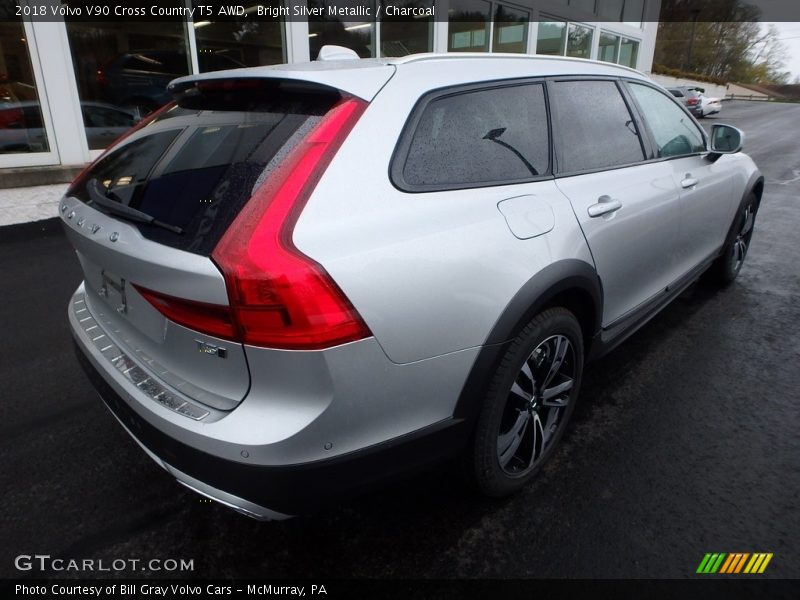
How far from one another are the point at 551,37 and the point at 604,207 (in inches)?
694

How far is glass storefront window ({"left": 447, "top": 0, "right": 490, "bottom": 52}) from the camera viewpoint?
13.5 meters

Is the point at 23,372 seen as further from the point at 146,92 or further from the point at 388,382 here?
the point at 146,92

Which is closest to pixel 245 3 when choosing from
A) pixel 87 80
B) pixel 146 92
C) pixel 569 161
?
pixel 146 92

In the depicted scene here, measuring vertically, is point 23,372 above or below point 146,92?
below

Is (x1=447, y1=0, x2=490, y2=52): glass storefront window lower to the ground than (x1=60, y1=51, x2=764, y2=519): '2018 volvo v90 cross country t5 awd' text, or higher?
higher

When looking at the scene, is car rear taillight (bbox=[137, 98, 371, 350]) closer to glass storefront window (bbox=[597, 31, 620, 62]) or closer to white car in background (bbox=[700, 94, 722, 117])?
glass storefront window (bbox=[597, 31, 620, 62])

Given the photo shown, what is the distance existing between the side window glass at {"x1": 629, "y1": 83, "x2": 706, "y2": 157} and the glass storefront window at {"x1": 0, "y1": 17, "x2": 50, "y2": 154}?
28.7ft

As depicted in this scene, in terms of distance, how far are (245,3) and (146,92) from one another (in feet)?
8.50

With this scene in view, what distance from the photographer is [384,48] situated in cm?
1243

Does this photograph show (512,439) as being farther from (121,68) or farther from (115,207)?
(121,68)

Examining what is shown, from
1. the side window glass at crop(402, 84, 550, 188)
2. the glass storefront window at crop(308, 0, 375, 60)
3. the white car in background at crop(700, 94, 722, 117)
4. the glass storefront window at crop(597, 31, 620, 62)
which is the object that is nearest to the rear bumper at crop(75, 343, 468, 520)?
the side window glass at crop(402, 84, 550, 188)

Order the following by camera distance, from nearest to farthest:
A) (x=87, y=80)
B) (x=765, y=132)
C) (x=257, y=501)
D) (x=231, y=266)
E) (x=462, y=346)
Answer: (x=231, y=266) → (x=257, y=501) → (x=462, y=346) → (x=87, y=80) → (x=765, y=132)

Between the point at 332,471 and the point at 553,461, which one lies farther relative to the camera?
the point at 553,461

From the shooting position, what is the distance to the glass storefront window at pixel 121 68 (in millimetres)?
8516
